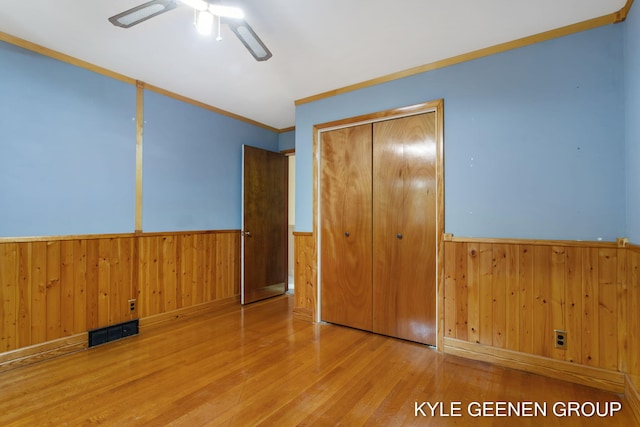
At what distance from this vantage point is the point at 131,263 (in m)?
2.91

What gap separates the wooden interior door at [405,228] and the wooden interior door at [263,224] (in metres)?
1.77

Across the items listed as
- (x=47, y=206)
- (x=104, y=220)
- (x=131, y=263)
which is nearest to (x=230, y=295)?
(x=131, y=263)

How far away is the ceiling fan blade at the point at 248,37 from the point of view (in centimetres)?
176

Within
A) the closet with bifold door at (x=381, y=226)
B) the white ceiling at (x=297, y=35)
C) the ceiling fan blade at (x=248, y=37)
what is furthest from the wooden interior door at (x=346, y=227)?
the ceiling fan blade at (x=248, y=37)

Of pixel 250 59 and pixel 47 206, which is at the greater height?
pixel 250 59

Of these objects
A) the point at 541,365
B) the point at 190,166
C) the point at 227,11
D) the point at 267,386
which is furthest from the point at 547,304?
the point at 190,166

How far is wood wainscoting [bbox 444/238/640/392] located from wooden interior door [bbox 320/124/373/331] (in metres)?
0.80

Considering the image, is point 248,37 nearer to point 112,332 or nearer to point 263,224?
point 263,224

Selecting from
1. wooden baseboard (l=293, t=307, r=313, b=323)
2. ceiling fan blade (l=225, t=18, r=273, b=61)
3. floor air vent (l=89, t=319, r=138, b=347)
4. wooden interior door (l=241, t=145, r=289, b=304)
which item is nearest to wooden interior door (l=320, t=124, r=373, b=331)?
wooden baseboard (l=293, t=307, r=313, b=323)

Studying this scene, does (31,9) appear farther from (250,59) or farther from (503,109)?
(503,109)

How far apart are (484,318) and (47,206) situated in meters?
3.55

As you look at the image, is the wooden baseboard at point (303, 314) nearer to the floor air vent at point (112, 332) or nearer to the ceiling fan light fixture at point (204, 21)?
the floor air vent at point (112, 332)

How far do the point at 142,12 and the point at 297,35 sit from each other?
3.25 ft

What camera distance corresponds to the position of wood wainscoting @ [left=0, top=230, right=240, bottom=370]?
7.37 feet
